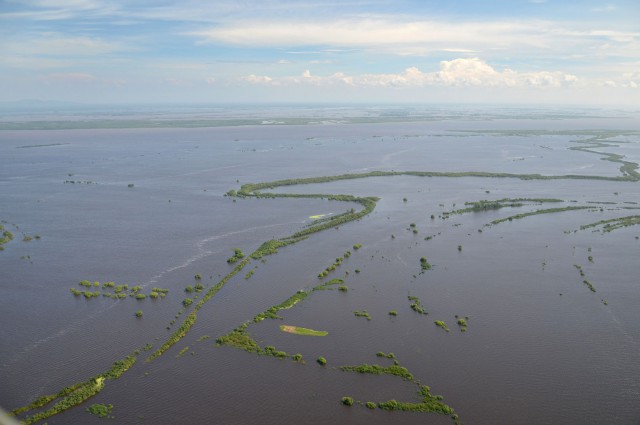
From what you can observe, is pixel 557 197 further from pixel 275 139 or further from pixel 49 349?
pixel 275 139

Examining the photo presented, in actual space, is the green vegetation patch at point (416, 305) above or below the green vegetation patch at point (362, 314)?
above

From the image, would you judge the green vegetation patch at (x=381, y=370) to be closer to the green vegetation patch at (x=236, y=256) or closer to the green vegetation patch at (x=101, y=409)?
the green vegetation patch at (x=101, y=409)

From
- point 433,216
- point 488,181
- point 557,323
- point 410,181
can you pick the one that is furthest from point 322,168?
point 557,323

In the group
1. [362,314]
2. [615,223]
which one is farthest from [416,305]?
[615,223]

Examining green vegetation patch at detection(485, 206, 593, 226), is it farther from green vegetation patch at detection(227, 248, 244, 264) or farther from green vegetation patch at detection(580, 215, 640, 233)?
green vegetation patch at detection(227, 248, 244, 264)

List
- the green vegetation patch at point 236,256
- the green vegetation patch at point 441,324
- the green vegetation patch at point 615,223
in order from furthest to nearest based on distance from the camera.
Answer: the green vegetation patch at point 615,223 < the green vegetation patch at point 236,256 < the green vegetation patch at point 441,324

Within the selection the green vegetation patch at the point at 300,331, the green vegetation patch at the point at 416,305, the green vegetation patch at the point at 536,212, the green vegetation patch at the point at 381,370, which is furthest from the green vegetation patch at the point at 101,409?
the green vegetation patch at the point at 536,212

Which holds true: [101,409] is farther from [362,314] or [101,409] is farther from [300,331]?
[362,314]

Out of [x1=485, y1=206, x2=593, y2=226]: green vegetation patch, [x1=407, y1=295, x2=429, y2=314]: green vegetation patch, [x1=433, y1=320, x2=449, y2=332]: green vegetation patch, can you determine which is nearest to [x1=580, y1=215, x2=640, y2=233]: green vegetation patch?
[x1=485, y1=206, x2=593, y2=226]: green vegetation patch
